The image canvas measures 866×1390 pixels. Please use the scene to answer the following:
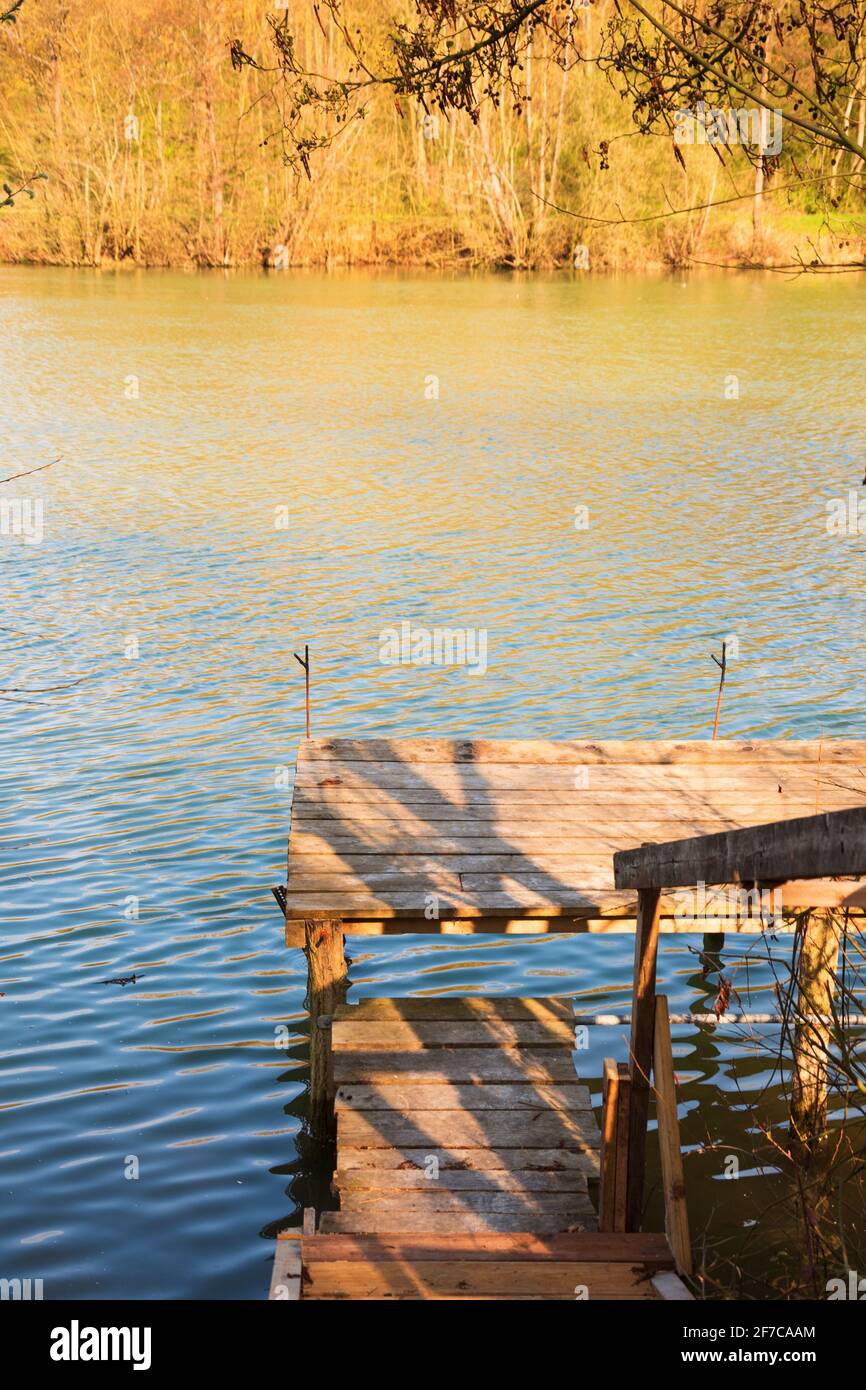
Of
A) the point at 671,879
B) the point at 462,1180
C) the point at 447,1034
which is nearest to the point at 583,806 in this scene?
the point at 447,1034

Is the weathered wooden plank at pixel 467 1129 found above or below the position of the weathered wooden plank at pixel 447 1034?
below

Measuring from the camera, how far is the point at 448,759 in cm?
883

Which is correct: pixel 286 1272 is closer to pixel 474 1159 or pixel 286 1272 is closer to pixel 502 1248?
pixel 502 1248

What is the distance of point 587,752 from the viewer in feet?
29.1

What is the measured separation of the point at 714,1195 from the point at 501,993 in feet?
7.17

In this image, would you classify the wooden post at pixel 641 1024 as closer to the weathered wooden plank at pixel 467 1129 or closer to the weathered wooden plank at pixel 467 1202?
the weathered wooden plank at pixel 467 1202

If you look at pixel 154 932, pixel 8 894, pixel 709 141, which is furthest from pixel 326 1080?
pixel 709 141

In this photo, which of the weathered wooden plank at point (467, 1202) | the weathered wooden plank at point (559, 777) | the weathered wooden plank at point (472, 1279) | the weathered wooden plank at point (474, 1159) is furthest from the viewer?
the weathered wooden plank at point (559, 777)

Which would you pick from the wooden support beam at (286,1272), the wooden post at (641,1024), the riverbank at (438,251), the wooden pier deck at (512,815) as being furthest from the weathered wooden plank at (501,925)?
the riverbank at (438,251)

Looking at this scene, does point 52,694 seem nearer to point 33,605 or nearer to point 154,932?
point 33,605

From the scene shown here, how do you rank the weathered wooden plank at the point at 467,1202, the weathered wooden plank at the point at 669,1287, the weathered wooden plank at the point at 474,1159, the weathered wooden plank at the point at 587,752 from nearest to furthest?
the weathered wooden plank at the point at 669,1287 → the weathered wooden plank at the point at 467,1202 → the weathered wooden plank at the point at 474,1159 → the weathered wooden plank at the point at 587,752

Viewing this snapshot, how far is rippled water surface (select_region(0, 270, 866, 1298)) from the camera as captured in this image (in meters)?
6.91

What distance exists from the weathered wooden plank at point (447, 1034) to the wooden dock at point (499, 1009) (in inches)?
0.5

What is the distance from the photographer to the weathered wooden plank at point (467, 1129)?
626 cm
